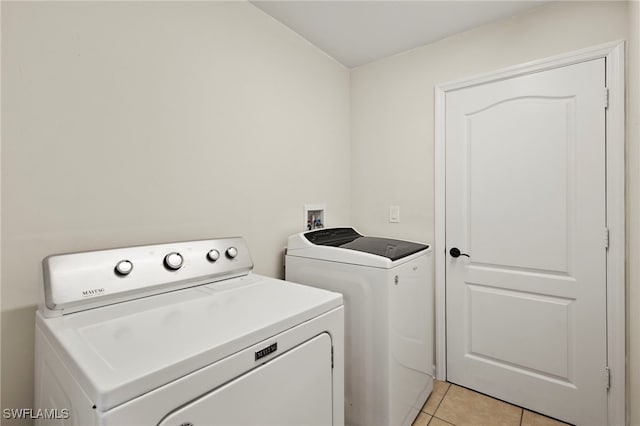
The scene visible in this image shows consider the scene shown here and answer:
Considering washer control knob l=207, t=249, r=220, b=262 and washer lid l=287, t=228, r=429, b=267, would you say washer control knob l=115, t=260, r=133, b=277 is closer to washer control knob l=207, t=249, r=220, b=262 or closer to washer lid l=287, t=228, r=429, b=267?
washer control knob l=207, t=249, r=220, b=262

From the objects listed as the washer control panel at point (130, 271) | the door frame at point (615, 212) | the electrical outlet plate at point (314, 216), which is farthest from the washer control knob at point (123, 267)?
the door frame at point (615, 212)

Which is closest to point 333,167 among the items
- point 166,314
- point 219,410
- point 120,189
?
point 120,189

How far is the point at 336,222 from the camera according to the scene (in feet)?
7.97

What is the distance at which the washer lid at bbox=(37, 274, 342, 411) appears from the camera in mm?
636

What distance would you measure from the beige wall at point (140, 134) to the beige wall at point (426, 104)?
0.61 meters

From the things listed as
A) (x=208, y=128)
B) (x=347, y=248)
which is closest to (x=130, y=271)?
(x=208, y=128)

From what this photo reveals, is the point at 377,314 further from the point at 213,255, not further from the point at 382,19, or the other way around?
the point at 382,19

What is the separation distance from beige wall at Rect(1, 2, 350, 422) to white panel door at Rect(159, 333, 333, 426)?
0.75m

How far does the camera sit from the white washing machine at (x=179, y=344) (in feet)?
2.16

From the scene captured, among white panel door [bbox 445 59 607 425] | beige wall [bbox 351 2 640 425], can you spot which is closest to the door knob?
white panel door [bbox 445 59 607 425]

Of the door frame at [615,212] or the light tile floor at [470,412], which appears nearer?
the door frame at [615,212]

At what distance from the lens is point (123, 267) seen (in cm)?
107

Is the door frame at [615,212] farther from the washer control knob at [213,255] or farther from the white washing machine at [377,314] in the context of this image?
the washer control knob at [213,255]

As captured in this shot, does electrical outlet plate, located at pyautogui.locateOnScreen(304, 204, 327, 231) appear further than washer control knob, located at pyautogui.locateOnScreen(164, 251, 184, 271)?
Yes
